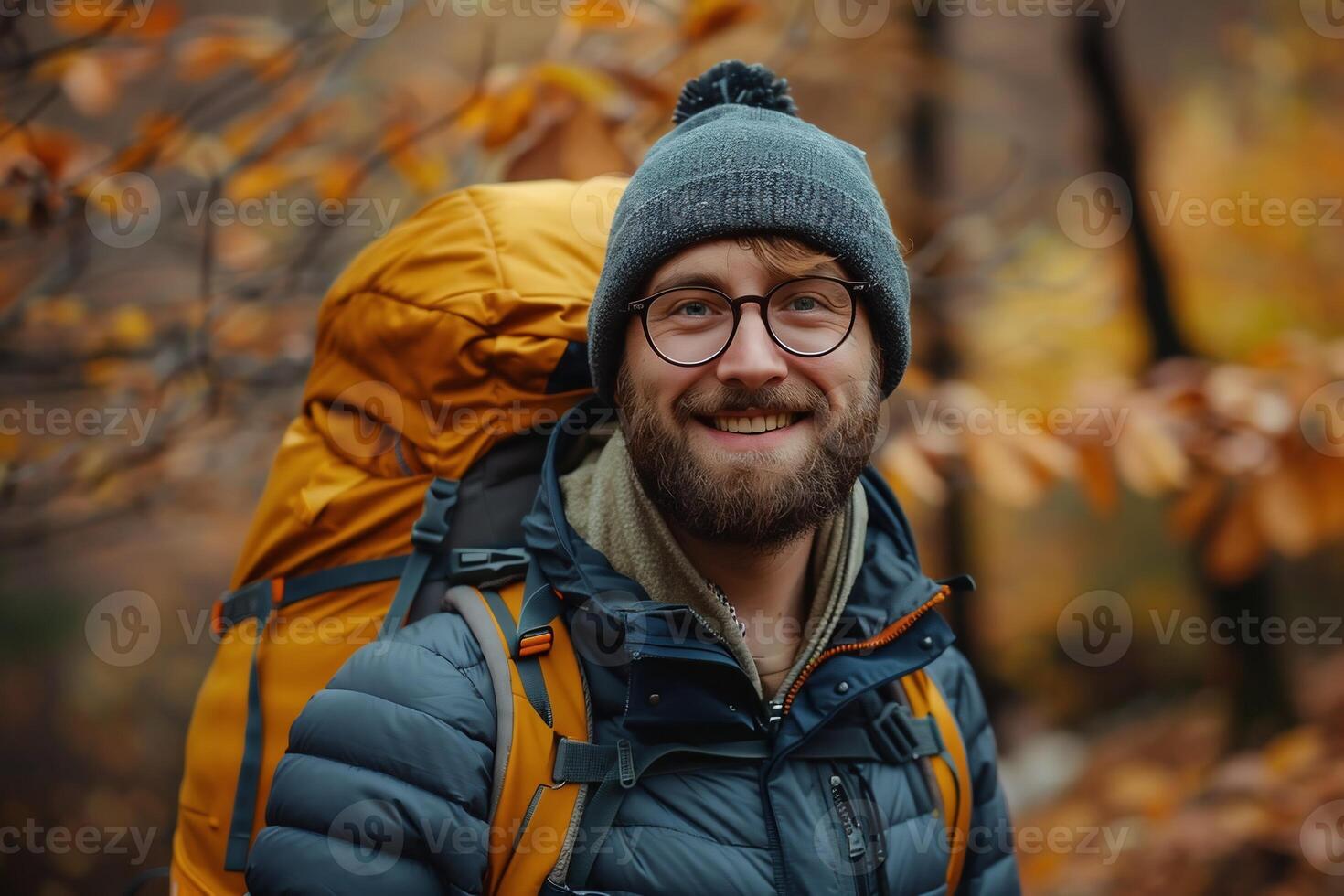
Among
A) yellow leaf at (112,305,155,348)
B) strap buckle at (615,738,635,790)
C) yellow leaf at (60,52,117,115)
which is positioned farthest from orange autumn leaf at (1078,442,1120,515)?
yellow leaf at (112,305,155,348)

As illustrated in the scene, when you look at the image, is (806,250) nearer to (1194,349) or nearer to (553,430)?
(553,430)

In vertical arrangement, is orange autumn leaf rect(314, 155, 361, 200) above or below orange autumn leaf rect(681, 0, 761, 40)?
below

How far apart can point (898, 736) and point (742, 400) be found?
777 mm

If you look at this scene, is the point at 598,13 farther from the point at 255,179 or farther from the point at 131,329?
the point at 131,329

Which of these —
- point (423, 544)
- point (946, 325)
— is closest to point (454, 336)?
point (423, 544)

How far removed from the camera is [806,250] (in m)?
2.06

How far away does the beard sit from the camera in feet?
6.47

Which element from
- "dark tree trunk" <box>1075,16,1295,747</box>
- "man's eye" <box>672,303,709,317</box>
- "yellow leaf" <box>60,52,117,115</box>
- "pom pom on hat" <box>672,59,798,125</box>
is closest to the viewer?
"man's eye" <box>672,303,709,317</box>

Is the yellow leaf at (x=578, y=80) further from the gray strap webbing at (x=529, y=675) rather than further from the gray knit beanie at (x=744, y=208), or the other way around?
the gray strap webbing at (x=529, y=675)

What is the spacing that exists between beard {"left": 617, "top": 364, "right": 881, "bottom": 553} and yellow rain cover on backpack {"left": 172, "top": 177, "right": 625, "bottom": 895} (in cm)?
33

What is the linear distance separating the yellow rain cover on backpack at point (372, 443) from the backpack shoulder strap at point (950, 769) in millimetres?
1028

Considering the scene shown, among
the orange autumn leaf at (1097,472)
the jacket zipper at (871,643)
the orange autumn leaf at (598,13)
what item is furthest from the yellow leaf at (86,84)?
the orange autumn leaf at (1097,472)

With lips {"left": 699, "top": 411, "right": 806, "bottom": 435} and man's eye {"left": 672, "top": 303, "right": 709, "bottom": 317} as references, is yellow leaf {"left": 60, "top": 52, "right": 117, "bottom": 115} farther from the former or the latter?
lips {"left": 699, "top": 411, "right": 806, "bottom": 435}

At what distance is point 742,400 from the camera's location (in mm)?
1973
